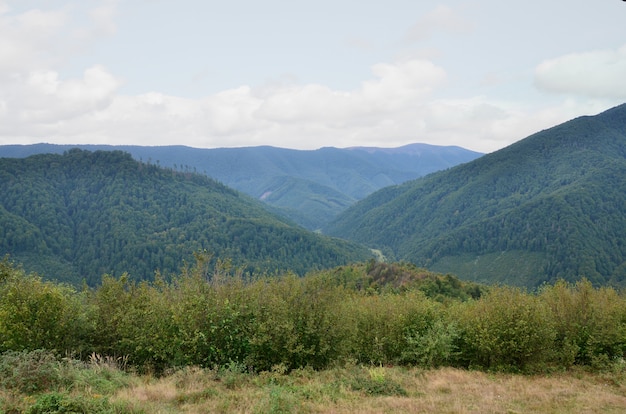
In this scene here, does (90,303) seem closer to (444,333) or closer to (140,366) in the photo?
(140,366)

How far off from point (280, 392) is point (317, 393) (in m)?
1.82

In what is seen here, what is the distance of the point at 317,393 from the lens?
18547mm

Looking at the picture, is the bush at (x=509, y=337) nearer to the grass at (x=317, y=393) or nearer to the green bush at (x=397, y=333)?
the green bush at (x=397, y=333)

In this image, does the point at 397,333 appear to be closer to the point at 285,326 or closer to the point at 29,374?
the point at 285,326

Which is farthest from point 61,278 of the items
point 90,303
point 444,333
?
point 444,333

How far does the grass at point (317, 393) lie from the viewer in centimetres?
1585

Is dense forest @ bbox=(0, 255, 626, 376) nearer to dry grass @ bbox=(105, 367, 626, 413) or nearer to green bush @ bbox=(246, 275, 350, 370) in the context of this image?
green bush @ bbox=(246, 275, 350, 370)

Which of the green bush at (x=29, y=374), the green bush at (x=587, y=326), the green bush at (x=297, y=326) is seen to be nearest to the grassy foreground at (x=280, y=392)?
the green bush at (x=29, y=374)

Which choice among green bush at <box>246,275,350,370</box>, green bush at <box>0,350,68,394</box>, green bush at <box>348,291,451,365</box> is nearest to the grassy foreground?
green bush at <box>0,350,68,394</box>

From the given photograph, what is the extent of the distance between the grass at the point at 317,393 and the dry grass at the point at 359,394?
4 cm

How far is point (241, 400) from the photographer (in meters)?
17.4

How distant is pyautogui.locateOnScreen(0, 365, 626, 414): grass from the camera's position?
15853 millimetres

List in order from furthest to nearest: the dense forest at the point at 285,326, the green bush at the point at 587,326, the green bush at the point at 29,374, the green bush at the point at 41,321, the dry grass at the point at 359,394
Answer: the green bush at the point at 587,326 → the dense forest at the point at 285,326 → the green bush at the point at 41,321 → the green bush at the point at 29,374 → the dry grass at the point at 359,394

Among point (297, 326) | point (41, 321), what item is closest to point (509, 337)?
point (297, 326)
